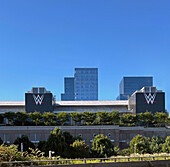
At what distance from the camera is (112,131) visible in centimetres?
6556

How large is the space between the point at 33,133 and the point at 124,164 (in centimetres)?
4453

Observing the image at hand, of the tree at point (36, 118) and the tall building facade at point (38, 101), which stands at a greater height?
the tall building facade at point (38, 101)

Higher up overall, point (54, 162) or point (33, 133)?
point (54, 162)

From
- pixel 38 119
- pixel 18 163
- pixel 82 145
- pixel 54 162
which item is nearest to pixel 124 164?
pixel 54 162

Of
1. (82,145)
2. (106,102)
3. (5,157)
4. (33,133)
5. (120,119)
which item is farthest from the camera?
(106,102)

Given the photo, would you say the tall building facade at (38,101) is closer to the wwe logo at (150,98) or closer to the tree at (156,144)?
the wwe logo at (150,98)

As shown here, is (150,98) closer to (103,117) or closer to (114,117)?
(114,117)

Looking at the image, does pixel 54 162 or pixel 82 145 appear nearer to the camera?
pixel 54 162

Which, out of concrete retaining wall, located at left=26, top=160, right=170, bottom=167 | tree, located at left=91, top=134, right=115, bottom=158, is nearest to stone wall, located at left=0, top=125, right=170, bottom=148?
tree, located at left=91, top=134, right=115, bottom=158

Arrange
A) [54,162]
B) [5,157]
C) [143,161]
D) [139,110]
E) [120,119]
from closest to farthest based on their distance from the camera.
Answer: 1. [5,157]
2. [54,162]
3. [143,161]
4. [120,119]
5. [139,110]

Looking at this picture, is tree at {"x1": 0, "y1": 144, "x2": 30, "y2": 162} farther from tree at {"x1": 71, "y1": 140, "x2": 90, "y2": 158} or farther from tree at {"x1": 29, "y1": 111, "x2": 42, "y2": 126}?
tree at {"x1": 29, "y1": 111, "x2": 42, "y2": 126}

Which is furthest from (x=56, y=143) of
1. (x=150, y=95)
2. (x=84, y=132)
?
(x=150, y=95)

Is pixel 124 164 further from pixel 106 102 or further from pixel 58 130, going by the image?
pixel 106 102

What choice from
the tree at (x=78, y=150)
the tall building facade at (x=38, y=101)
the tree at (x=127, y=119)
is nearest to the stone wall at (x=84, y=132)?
the tree at (x=127, y=119)
